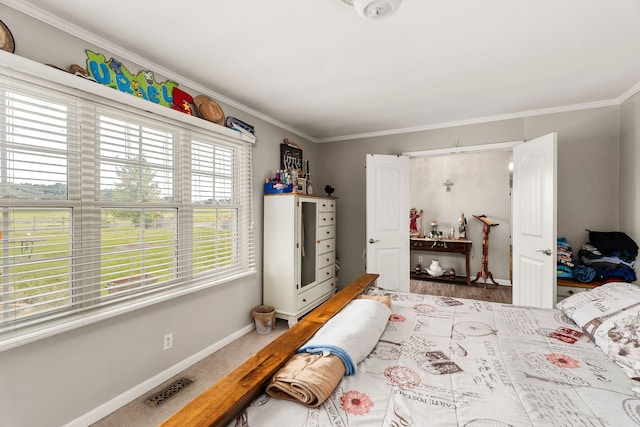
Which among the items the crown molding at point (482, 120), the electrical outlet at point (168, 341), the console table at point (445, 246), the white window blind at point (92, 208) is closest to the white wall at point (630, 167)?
the crown molding at point (482, 120)

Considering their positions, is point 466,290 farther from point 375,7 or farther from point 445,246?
point 375,7

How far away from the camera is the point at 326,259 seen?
3789 millimetres

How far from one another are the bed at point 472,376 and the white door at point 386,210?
6.45 feet

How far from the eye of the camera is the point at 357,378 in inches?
45.8

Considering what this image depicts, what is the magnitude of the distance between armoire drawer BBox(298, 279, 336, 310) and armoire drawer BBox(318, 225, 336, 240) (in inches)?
23.4

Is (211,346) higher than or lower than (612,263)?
lower

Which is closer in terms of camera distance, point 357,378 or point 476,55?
point 357,378

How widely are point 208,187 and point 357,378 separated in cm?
211

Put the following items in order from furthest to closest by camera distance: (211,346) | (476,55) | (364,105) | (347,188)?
(347,188), (364,105), (211,346), (476,55)

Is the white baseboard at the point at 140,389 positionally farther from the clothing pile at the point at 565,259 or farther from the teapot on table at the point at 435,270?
the teapot on table at the point at 435,270

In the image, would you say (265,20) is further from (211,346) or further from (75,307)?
(211,346)

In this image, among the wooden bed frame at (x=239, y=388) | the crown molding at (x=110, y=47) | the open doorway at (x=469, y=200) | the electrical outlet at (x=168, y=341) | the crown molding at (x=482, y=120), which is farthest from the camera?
the open doorway at (x=469, y=200)

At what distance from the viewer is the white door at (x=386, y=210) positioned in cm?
374

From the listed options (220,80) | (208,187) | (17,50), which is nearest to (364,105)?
(220,80)
